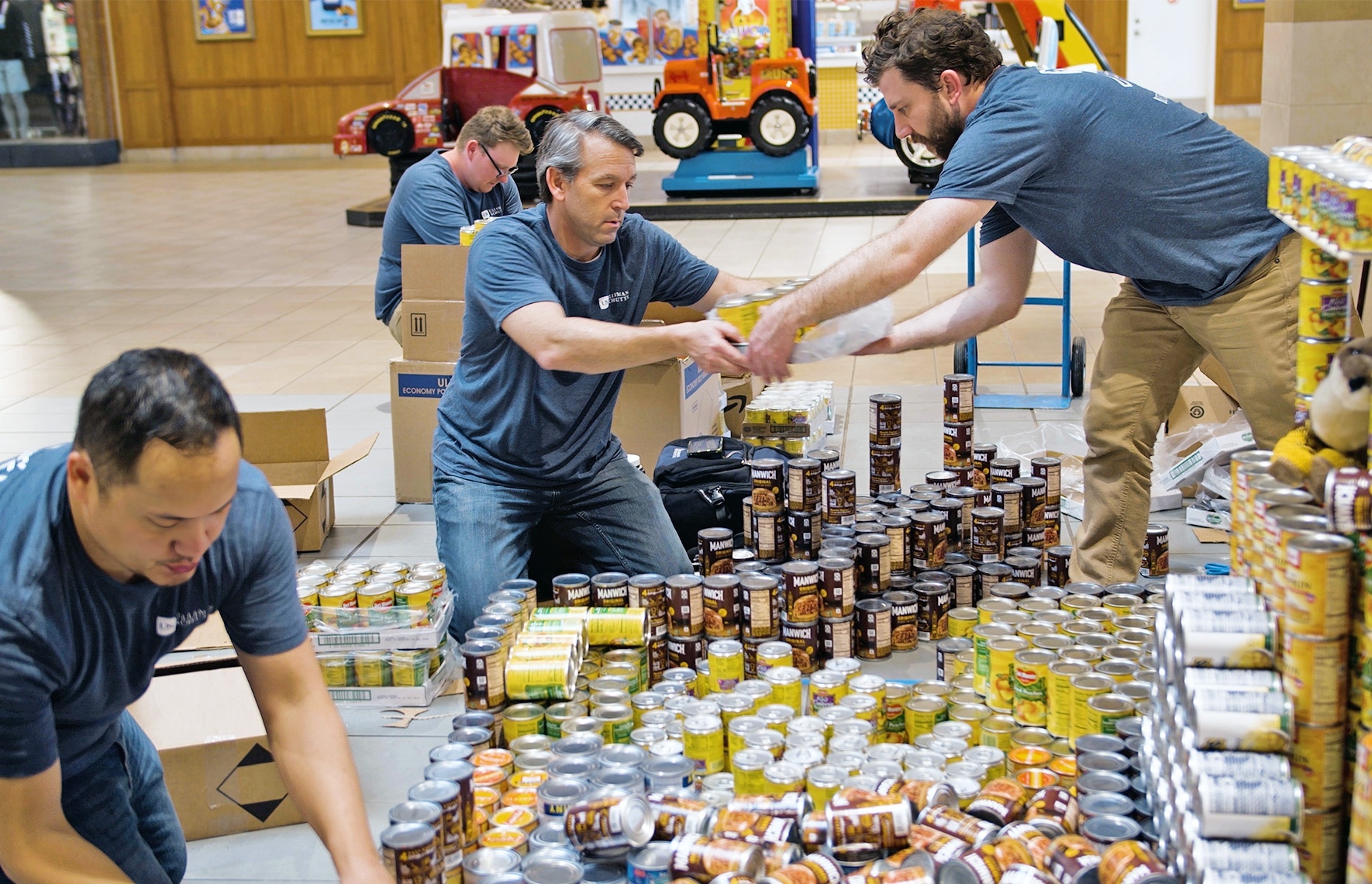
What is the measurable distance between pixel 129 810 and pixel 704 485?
251 centimetres

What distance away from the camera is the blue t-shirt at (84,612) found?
1.84m

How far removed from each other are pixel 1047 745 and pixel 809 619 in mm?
823

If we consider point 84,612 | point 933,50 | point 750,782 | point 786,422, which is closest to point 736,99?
point 786,422

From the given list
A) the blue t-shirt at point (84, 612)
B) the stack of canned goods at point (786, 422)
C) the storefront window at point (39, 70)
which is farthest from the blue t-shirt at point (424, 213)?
the storefront window at point (39, 70)

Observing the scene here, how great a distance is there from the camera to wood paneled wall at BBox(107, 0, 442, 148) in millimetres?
21016

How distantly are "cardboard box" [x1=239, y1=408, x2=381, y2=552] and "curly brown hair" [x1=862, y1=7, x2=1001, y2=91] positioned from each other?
243 cm

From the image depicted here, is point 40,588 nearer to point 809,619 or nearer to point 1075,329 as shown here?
point 809,619

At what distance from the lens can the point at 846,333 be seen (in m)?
3.45

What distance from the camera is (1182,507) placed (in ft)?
16.2

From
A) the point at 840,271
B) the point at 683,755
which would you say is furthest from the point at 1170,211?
the point at 683,755

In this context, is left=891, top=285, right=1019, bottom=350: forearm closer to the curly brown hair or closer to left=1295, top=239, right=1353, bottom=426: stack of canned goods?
the curly brown hair

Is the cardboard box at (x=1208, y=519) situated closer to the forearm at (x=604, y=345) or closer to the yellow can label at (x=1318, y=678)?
the forearm at (x=604, y=345)

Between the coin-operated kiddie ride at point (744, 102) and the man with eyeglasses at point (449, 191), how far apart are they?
26.0 ft

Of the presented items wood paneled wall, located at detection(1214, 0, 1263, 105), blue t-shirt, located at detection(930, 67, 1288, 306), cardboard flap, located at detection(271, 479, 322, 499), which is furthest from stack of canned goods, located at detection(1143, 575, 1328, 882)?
wood paneled wall, located at detection(1214, 0, 1263, 105)
